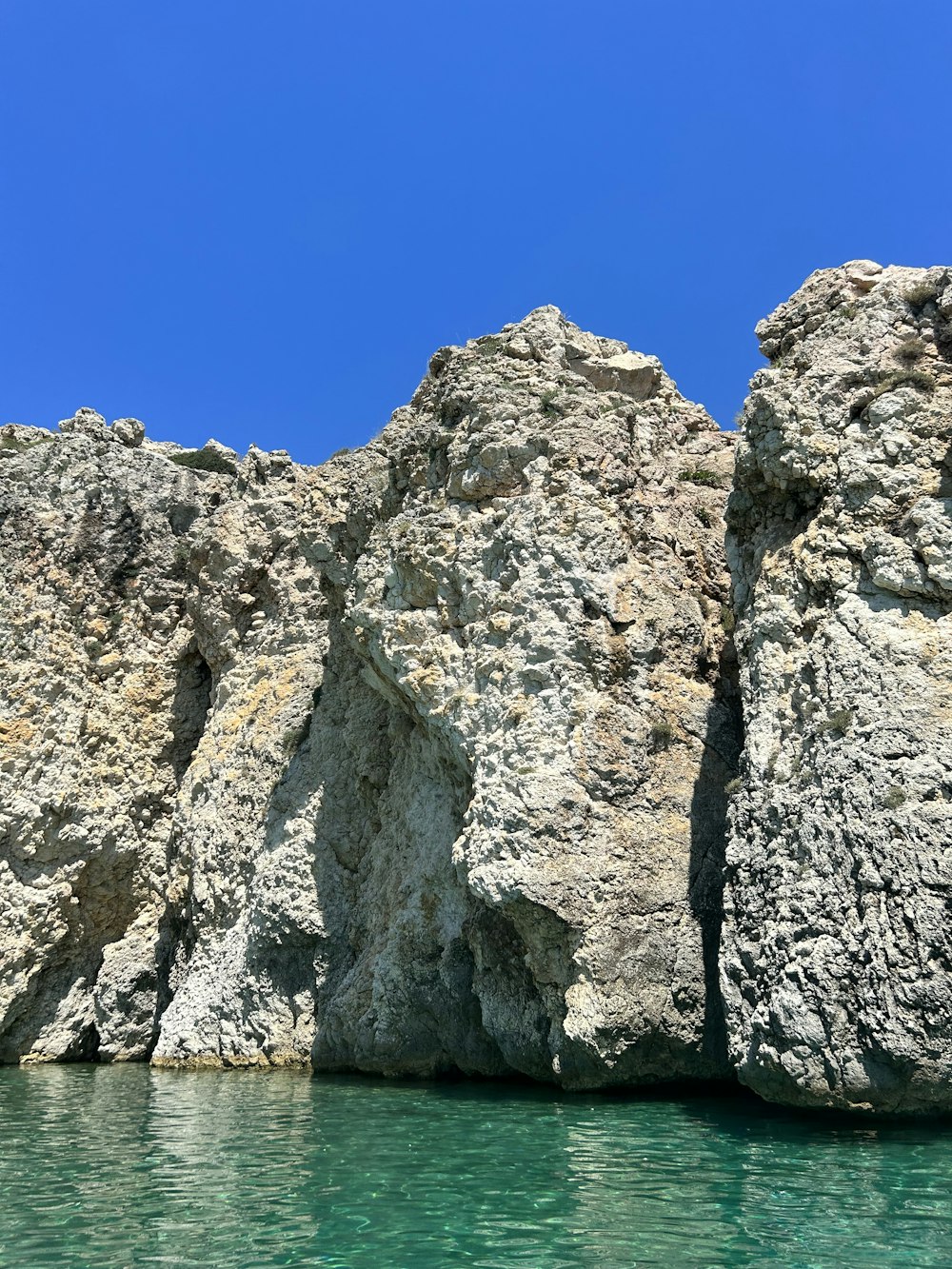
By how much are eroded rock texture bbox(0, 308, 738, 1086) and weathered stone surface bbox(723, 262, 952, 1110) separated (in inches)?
77.1

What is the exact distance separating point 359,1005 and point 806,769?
8.76 m

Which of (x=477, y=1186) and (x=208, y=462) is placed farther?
(x=208, y=462)

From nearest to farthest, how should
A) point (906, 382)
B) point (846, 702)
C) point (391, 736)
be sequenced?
1. point (846, 702)
2. point (906, 382)
3. point (391, 736)

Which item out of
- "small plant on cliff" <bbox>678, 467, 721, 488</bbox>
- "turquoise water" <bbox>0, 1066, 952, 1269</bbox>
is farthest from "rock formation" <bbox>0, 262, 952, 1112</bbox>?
"turquoise water" <bbox>0, 1066, 952, 1269</bbox>

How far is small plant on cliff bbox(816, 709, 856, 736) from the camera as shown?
1162 cm

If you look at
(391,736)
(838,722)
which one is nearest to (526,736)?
(838,722)

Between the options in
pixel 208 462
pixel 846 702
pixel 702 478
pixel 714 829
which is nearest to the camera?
pixel 846 702

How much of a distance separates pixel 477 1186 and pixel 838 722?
606 cm

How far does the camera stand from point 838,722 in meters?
11.7

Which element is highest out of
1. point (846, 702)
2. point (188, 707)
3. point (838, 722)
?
point (188, 707)

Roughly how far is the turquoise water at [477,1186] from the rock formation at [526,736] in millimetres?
1153

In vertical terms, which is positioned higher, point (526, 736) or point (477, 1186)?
point (526, 736)

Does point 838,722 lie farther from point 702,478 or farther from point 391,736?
point 391,736

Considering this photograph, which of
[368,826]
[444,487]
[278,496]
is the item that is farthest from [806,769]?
[278,496]
